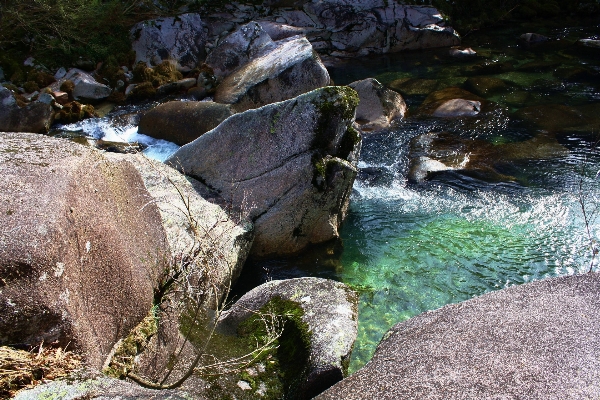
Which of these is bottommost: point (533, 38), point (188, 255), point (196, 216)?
point (533, 38)

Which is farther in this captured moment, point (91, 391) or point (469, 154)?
point (469, 154)

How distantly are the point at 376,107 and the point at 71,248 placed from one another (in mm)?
9529

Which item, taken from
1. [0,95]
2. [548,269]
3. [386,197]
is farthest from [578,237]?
[0,95]

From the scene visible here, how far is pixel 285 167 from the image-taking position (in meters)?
6.88

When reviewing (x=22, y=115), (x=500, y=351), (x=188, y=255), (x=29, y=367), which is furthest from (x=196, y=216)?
(x=22, y=115)

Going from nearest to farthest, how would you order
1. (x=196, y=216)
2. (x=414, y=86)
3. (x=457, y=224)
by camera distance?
(x=196, y=216) → (x=457, y=224) → (x=414, y=86)

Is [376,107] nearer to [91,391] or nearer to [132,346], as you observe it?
[132,346]

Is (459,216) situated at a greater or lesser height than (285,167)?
lesser

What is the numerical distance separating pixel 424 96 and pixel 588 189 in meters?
5.89

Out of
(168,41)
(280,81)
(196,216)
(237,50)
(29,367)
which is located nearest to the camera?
(29,367)

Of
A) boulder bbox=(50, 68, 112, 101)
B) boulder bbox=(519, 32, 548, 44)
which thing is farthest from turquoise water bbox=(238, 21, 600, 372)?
boulder bbox=(50, 68, 112, 101)

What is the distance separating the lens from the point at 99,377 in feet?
9.91

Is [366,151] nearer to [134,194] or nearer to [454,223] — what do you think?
[454,223]

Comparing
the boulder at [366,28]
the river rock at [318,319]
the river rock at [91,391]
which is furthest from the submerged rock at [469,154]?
the boulder at [366,28]
